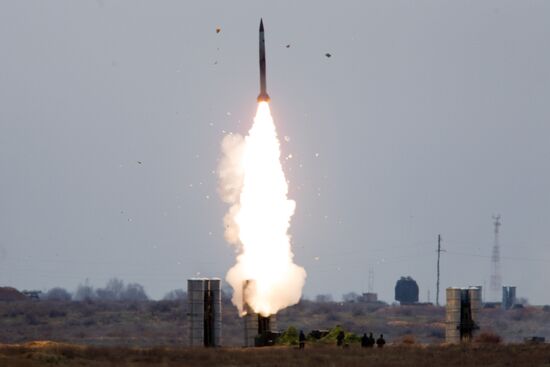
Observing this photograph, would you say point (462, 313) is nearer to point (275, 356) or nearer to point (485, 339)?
point (485, 339)

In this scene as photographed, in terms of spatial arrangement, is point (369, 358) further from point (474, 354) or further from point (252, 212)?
point (252, 212)

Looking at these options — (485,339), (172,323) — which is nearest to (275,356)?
(485,339)

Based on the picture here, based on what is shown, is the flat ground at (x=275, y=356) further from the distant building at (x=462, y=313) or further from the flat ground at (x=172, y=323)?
the flat ground at (x=172, y=323)

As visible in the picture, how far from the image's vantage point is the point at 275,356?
243 feet

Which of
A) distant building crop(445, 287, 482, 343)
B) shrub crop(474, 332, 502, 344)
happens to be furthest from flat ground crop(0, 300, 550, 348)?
distant building crop(445, 287, 482, 343)

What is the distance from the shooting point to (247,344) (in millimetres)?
86062

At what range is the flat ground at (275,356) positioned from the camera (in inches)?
2758

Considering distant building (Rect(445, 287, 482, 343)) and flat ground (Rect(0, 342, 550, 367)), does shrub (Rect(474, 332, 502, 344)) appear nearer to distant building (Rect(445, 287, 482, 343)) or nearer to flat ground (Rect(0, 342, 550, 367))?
distant building (Rect(445, 287, 482, 343))

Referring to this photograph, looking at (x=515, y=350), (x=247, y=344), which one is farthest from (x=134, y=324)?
(x=515, y=350)

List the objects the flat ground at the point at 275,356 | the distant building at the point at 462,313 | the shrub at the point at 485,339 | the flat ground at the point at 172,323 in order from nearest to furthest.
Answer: the flat ground at the point at 275,356 < the distant building at the point at 462,313 < the shrub at the point at 485,339 < the flat ground at the point at 172,323

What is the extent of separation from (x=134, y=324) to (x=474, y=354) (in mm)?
76562

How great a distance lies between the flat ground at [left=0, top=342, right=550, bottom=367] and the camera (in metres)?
70.1

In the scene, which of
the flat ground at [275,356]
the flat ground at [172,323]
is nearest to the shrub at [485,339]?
the flat ground at [275,356]

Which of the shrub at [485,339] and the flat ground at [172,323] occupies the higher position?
the shrub at [485,339]
